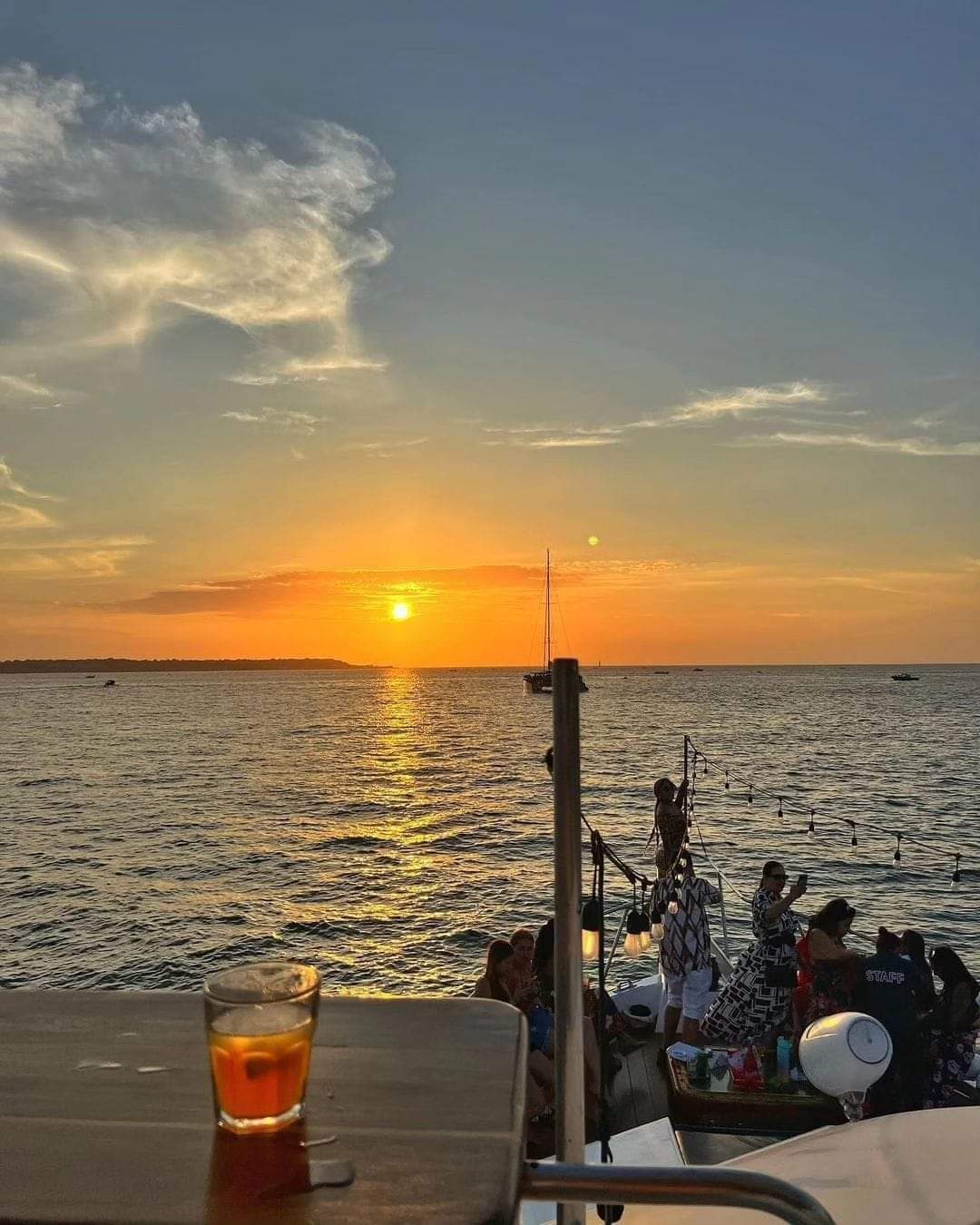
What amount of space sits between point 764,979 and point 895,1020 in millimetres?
1209

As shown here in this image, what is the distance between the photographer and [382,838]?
37.9 m

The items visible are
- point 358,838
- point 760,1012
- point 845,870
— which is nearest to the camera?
point 760,1012

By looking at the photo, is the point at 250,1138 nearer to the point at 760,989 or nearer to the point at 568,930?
the point at 568,930

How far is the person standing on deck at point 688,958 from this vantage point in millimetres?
8805

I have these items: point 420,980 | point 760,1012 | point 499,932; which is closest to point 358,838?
point 499,932

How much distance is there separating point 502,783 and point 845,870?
2703cm

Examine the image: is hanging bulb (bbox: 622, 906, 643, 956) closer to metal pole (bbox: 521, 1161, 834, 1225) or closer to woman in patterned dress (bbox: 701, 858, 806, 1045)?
woman in patterned dress (bbox: 701, 858, 806, 1045)

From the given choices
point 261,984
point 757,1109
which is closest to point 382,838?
point 757,1109

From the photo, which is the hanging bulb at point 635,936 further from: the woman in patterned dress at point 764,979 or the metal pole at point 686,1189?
the metal pole at point 686,1189

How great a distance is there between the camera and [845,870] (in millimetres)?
29875

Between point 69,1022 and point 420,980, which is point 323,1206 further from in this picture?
point 420,980

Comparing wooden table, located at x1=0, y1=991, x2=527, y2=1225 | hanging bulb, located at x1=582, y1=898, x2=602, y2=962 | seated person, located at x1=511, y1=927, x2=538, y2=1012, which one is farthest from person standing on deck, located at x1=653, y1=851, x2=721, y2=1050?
wooden table, located at x1=0, y1=991, x2=527, y2=1225

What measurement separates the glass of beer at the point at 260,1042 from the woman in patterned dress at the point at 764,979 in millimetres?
7496

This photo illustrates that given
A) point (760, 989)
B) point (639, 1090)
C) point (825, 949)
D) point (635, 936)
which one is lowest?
point (639, 1090)
